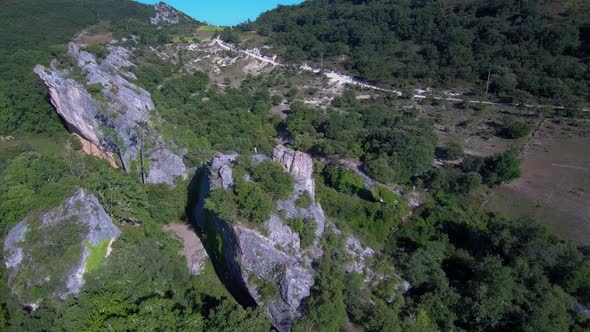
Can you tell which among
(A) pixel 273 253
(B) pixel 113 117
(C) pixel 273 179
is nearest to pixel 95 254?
(A) pixel 273 253

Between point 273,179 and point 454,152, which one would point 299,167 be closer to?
point 273,179

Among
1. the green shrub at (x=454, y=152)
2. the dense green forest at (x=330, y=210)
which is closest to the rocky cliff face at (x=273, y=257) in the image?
the dense green forest at (x=330, y=210)

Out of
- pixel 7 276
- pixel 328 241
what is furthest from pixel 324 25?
pixel 7 276

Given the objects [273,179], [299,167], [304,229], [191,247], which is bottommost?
[191,247]

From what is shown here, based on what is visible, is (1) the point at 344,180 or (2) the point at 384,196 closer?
(2) the point at 384,196

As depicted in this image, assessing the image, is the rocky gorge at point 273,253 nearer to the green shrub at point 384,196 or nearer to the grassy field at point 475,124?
the green shrub at point 384,196
